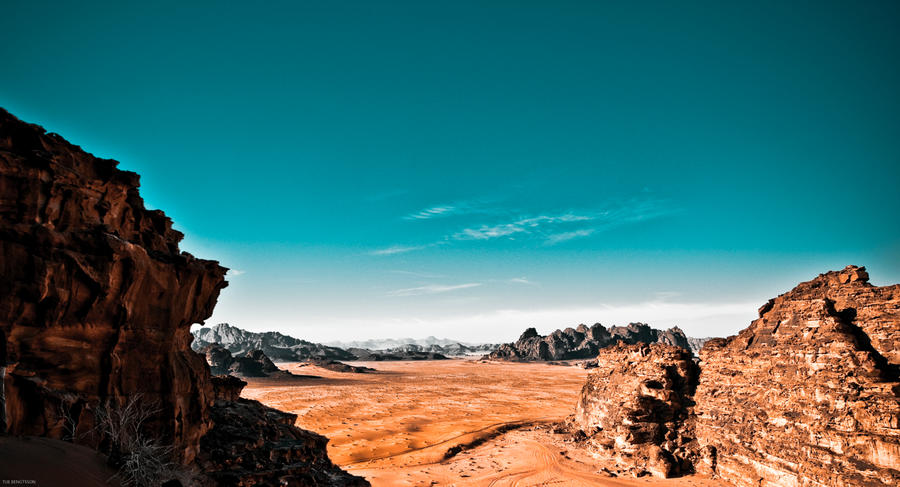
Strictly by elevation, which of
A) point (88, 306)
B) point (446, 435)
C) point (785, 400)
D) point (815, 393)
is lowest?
point (446, 435)

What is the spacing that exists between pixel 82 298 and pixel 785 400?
26.5 meters

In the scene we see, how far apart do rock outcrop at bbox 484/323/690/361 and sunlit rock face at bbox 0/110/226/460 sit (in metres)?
145

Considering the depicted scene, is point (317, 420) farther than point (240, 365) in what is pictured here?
No

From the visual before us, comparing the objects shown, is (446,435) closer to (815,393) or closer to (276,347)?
(815,393)

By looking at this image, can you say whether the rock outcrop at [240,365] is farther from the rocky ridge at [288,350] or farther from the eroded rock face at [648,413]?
the eroded rock face at [648,413]

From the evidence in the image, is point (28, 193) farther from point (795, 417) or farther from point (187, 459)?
point (795, 417)

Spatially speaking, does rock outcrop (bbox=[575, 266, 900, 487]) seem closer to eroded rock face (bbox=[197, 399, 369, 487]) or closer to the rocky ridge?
eroded rock face (bbox=[197, 399, 369, 487])

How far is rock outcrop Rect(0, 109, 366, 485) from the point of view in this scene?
7.85 meters

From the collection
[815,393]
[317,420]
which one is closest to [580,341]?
[317,420]

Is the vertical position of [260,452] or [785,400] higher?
[785,400]

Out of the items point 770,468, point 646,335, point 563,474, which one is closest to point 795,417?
point 770,468

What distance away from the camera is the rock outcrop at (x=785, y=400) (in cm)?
1580

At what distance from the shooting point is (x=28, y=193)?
852 centimetres

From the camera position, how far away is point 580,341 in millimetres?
161125
